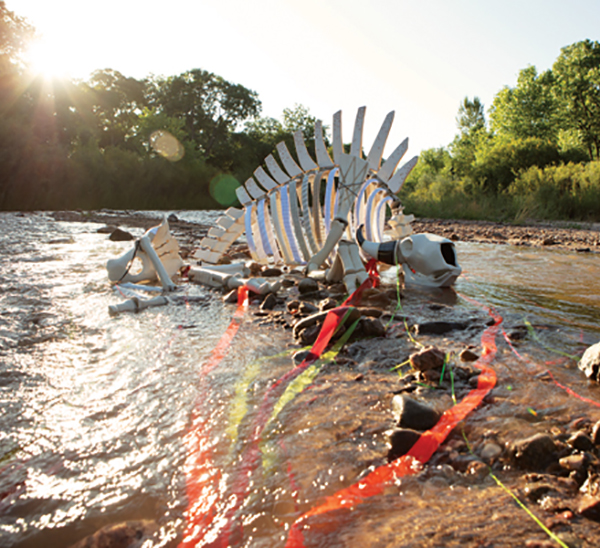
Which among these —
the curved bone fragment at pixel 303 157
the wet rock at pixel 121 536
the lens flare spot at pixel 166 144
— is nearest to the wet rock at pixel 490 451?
the wet rock at pixel 121 536

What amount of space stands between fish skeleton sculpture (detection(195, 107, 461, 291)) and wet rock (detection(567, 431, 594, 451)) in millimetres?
2260

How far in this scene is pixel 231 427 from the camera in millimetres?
1619

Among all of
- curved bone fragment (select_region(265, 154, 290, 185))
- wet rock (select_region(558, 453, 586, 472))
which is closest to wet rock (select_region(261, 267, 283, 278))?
curved bone fragment (select_region(265, 154, 290, 185))

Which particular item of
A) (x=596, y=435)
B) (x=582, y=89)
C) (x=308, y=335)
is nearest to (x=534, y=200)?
(x=308, y=335)

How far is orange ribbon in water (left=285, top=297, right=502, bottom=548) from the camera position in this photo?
1.17 meters

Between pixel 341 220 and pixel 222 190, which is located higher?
pixel 222 190

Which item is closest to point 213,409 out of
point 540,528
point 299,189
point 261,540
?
point 261,540

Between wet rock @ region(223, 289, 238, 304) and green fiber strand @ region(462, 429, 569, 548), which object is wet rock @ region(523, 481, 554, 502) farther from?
wet rock @ region(223, 289, 238, 304)

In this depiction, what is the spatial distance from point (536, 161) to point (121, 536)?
23.7 metres

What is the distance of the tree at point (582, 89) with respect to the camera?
2784cm

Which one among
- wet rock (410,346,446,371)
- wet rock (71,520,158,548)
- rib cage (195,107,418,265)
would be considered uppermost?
rib cage (195,107,418,265)

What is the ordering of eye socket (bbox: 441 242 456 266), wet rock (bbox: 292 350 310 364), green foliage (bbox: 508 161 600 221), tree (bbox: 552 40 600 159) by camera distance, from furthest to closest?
tree (bbox: 552 40 600 159), green foliage (bbox: 508 161 600 221), eye socket (bbox: 441 242 456 266), wet rock (bbox: 292 350 310 364)

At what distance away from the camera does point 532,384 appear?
186cm

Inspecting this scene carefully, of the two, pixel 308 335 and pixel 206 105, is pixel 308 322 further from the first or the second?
pixel 206 105
